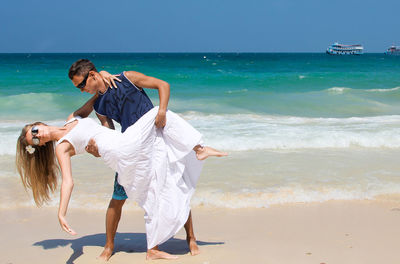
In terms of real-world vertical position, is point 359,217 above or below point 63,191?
below

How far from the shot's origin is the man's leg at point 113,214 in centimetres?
329

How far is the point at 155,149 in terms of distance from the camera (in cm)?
319

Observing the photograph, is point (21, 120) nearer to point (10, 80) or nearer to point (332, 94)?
point (332, 94)

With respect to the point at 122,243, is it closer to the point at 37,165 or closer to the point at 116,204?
the point at 116,204

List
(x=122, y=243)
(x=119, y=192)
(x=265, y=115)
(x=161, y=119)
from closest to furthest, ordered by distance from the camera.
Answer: (x=161, y=119)
(x=119, y=192)
(x=122, y=243)
(x=265, y=115)

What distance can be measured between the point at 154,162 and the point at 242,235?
121 cm

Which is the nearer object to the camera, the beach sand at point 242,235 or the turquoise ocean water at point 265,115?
the beach sand at point 242,235

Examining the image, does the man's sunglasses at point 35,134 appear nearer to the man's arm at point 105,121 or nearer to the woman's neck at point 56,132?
the woman's neck at point 56,132

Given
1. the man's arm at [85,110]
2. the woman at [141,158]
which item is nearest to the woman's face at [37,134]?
the woman at [141,158]

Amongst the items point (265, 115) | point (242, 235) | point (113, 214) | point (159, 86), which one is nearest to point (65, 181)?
point (113, 214)

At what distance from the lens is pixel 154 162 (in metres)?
3.19

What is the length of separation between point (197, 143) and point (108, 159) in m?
0.65

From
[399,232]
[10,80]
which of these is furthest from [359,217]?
[10,80]

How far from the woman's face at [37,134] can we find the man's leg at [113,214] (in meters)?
0.59
